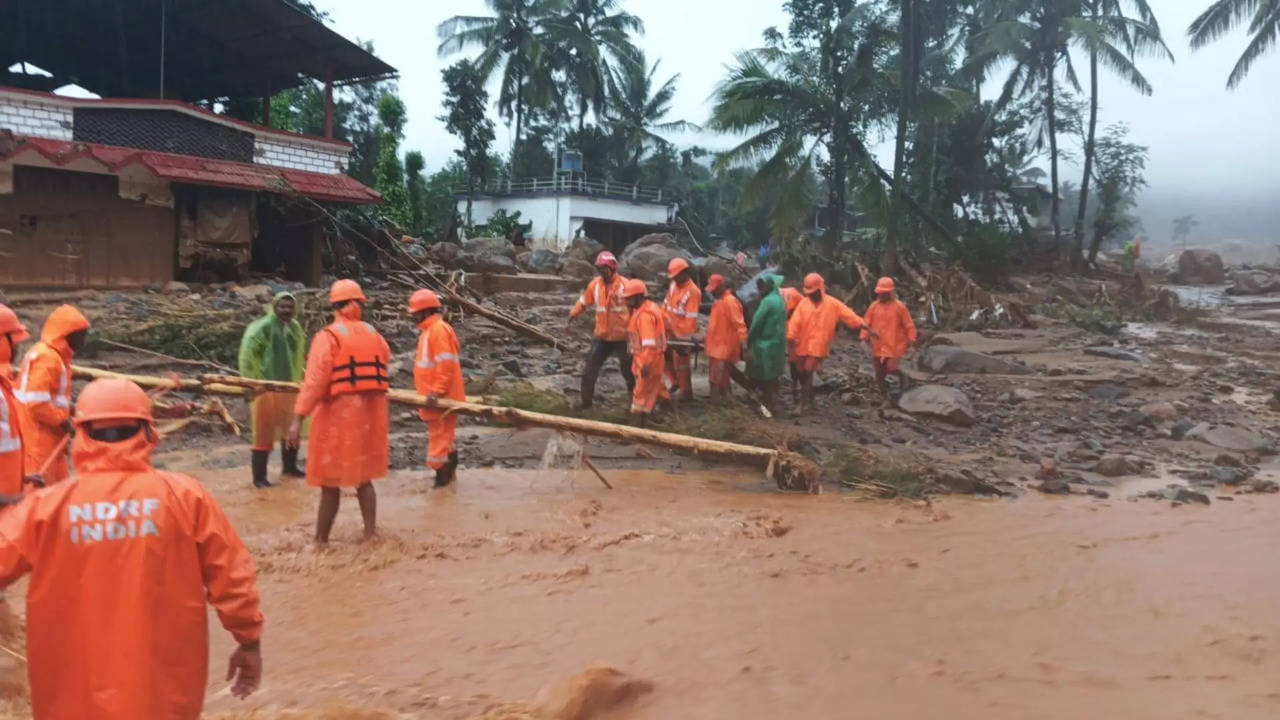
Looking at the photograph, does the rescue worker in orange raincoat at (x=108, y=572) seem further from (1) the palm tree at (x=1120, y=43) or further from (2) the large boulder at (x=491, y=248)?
(1) the palm tree at (x=1120, y=43)

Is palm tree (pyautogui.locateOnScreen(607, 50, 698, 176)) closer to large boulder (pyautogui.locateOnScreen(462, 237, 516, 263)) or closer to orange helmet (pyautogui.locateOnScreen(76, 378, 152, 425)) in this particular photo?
large boulder (pyautogui.locateOnScreen(462, 237, 516, 263))

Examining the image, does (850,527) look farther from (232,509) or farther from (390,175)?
(390,175)

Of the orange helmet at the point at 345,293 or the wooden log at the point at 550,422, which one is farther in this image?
the wooden log at the point at 550,422

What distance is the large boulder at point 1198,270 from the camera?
34.7 m

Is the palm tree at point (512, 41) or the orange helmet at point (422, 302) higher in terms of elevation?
the palm tree at point (512, 41)

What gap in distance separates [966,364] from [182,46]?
15.7 meters

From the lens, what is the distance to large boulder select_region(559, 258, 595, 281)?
2356 cm

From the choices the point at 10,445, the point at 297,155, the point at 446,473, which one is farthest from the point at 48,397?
the point at 297,155

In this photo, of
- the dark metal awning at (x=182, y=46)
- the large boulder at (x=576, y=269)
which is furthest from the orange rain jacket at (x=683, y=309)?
the large boulder at (x=576, y=269)

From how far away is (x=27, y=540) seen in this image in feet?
8.38

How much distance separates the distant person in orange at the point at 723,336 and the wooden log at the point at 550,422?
2.80 m

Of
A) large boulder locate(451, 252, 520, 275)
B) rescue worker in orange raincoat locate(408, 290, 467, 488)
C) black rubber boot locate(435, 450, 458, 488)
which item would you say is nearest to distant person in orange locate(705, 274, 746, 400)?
black rubber boot locate(435, 450, 458, 488)

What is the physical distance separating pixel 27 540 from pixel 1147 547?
5.78 metres

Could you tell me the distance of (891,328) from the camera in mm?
11578
